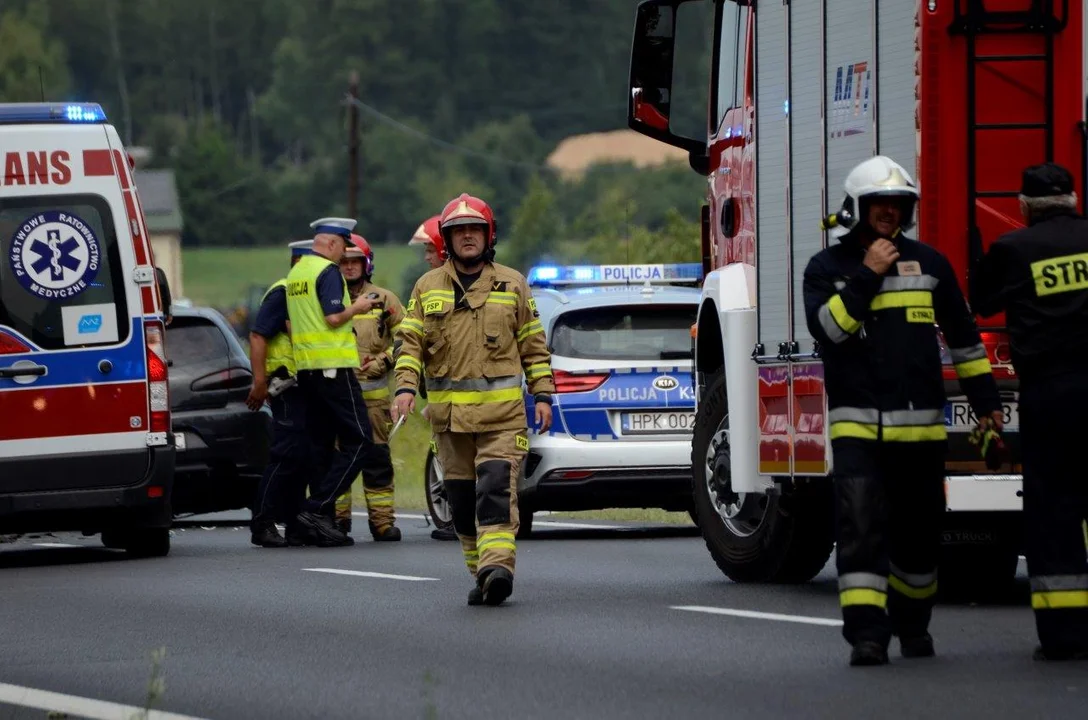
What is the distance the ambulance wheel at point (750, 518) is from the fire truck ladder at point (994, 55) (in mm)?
1559

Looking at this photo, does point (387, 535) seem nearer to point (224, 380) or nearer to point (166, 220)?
point (224, 380)

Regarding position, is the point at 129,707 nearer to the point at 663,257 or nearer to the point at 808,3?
the point at 808,3

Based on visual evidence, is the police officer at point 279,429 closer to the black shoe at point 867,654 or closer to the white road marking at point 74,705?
the white road marking at point 74,705

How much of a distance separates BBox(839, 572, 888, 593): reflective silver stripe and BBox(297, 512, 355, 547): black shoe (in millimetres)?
7473

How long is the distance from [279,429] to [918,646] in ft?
25.4

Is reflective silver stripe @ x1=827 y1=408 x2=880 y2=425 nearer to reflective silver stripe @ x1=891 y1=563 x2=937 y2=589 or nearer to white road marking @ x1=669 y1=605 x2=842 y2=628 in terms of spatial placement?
reflective silver stripe @ x1=891 y1=563 x2=937 y2=589

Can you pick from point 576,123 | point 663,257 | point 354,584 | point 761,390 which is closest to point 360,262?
point 354,584

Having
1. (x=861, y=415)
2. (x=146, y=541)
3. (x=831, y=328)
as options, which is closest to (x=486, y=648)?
(x=861, y=415)

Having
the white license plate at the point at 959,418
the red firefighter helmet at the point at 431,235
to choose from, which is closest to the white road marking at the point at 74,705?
the white license plate at the point at 959,418

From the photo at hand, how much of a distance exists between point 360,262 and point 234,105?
109348mm

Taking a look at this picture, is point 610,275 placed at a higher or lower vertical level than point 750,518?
higher

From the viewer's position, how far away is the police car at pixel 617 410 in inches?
572

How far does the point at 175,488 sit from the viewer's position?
16.5m

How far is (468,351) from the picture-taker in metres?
10.7
